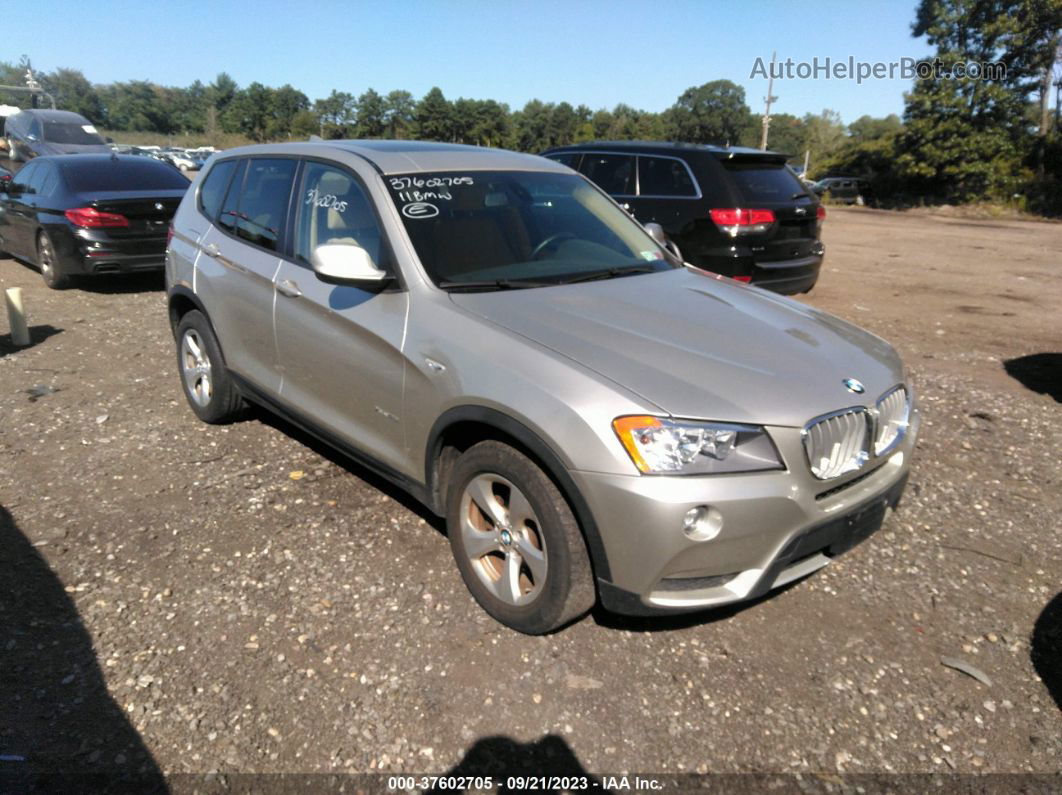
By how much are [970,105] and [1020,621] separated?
37039 mm

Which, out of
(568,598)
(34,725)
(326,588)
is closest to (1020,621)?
(568,598)

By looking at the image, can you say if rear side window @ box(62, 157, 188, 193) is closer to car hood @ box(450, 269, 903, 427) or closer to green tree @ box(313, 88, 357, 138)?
car hood @ box(450, 269, 903, 427)

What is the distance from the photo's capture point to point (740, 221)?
22.8 feet

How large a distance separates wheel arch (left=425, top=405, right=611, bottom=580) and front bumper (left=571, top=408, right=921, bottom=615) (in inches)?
1.9

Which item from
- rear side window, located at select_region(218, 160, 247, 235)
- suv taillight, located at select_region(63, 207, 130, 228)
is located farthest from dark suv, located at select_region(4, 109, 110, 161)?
rear side window, located at select_region(218, 160, 247, 235)

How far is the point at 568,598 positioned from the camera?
2.72 metres

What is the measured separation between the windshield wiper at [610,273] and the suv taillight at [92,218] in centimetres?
721

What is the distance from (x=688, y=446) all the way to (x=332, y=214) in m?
2.24

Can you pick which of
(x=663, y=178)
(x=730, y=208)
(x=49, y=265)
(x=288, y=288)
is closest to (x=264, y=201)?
(x=288, y=288)

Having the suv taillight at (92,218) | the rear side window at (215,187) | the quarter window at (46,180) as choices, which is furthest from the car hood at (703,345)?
the quarter window at (46,180)

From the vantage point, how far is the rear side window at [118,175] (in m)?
9.11

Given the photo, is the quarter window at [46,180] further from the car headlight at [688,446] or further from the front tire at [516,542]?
the car headlight at [688,446]

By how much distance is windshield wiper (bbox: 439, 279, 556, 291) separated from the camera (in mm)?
3246

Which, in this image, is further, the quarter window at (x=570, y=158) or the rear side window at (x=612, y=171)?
the quarter window at (x=570, y=158)
